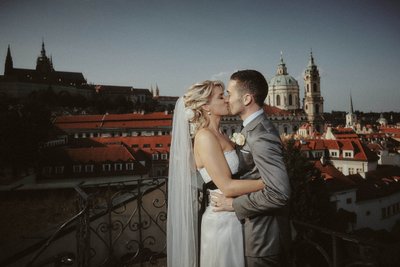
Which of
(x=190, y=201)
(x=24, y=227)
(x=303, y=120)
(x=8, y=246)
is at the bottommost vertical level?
(x=24, y=227)

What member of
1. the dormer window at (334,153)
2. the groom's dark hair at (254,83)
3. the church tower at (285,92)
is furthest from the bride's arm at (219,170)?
the church tower at (285,92)

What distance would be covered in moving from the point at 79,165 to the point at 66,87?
225 feet

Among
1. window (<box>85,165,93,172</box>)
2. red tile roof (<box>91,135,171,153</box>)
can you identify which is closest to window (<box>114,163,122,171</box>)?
window (<box>85,165,93,172</box>)

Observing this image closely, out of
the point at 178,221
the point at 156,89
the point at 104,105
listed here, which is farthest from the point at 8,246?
the point at 156,89

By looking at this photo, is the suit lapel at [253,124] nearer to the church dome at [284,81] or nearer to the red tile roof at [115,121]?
the red tile roof at [115,121]

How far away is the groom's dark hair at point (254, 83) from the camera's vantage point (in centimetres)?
296

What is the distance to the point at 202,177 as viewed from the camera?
11.2 feet

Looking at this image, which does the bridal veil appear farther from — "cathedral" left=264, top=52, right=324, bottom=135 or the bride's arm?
"cathedral" left=264, top=52, right=324, bottom=135

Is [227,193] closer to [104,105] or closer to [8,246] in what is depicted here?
[8,246]

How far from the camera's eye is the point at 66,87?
95000 mm

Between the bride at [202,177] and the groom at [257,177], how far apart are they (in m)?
0.21

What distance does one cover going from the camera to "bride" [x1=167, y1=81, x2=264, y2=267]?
306 centimetres

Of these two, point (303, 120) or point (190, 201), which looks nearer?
point (190, 201)

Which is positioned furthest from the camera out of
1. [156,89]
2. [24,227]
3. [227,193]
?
[156,89]
